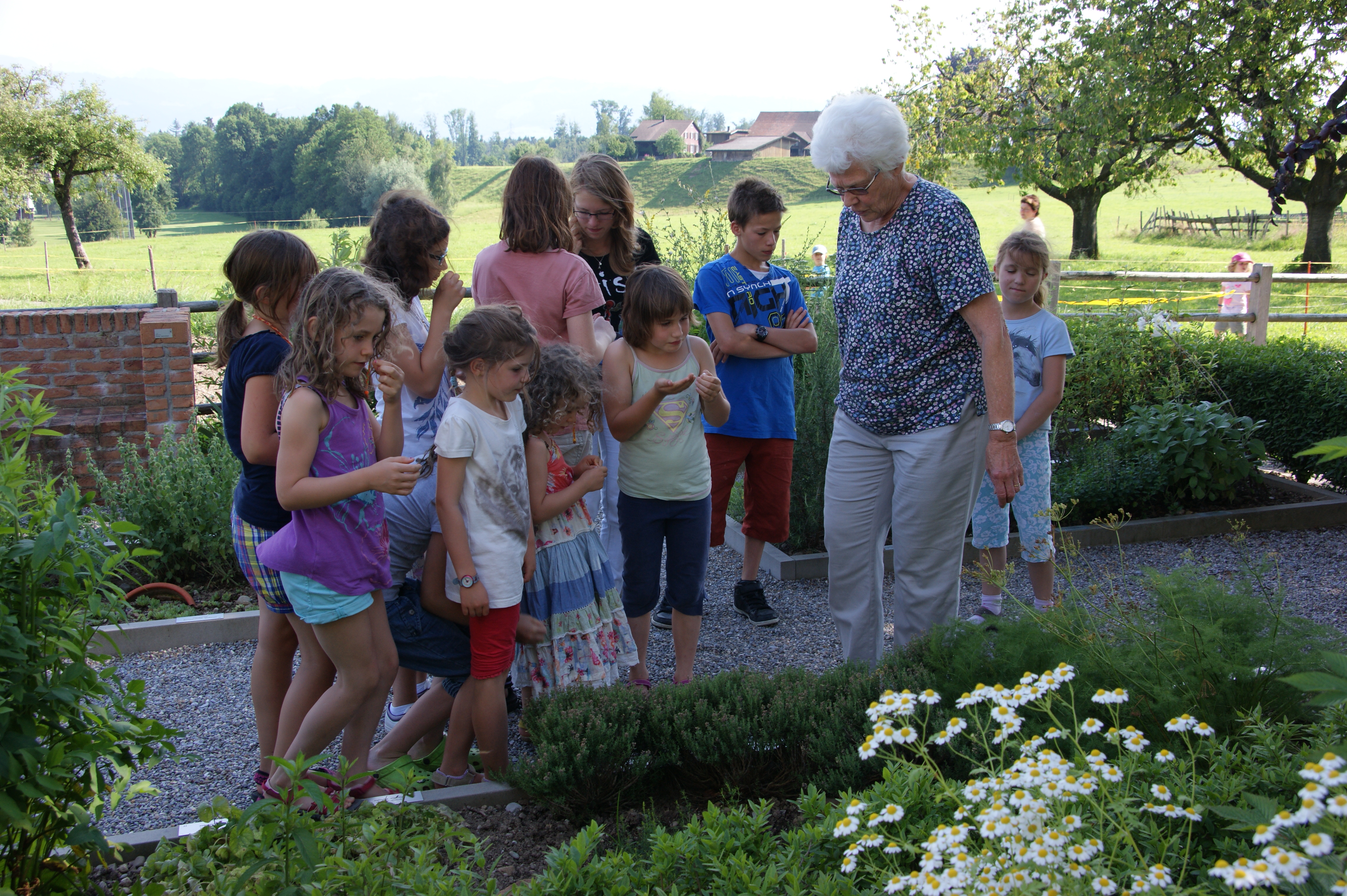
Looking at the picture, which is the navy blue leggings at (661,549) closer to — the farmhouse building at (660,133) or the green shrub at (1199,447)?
the green shrub at (1199,447)

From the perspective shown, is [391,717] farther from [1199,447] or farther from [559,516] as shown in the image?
[1199,447]

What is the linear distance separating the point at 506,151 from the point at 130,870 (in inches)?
6253

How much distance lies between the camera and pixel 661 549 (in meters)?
3.21

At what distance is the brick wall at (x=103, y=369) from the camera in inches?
230

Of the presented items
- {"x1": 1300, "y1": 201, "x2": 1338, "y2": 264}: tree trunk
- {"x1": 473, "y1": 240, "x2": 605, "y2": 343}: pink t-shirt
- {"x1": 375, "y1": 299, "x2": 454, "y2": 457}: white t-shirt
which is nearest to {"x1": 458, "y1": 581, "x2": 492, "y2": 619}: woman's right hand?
{"x1": 375, "y1": 299, "x2": 454, "y2": 457}: white t-shirt

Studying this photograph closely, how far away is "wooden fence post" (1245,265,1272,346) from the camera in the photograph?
9078 millimetres

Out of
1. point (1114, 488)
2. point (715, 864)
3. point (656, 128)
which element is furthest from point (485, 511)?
Answer: point (656, 128)

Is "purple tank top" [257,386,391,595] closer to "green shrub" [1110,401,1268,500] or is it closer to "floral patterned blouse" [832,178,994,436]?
"floral patterned blouse" [832,178,994,436]

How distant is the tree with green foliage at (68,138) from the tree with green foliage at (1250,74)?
40436 millimetres

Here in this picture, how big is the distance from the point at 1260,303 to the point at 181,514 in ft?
33.1

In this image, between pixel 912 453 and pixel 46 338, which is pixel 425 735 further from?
pixel 46 338

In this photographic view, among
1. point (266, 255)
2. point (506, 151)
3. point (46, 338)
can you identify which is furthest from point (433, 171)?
point (506, 151)

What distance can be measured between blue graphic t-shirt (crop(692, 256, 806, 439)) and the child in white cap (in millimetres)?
7193

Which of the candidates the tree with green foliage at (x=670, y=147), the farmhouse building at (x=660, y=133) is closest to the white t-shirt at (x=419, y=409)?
the tree with green foliage at (x=670, y=147)
